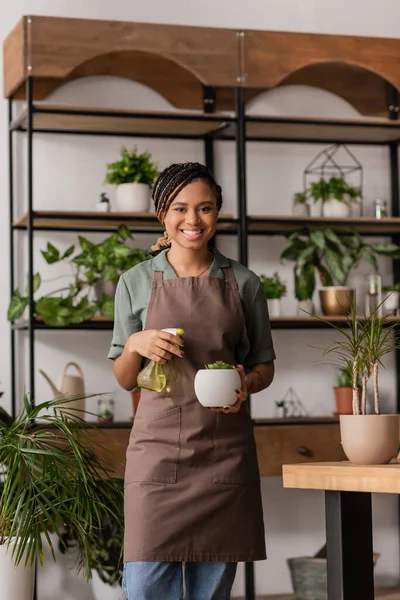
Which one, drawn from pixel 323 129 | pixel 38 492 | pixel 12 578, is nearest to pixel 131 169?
pixel 323 129

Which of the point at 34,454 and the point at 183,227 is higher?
the point at 183,227

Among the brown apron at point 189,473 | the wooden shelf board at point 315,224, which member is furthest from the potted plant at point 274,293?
the brown apron at point 189,473

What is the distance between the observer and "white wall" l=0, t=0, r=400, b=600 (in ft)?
14.9

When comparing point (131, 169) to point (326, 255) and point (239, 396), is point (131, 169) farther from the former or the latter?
point (239, 396)

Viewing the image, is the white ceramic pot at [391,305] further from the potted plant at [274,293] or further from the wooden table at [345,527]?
the wooden table at [345,527]

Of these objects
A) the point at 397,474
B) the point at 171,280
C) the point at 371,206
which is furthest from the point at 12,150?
the point at 397,474

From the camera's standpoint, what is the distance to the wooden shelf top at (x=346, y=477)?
1826 mm

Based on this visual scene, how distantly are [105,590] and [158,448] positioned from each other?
2.19 metres

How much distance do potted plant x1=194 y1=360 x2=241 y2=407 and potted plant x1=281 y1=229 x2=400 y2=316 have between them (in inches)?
95.1

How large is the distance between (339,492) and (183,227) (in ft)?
2.24

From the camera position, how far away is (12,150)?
4527mm

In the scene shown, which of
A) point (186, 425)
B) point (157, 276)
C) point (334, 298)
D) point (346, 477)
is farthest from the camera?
point (334, 298)

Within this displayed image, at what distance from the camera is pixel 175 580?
88.7 inches

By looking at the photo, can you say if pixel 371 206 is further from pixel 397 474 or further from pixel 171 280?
pixel 397 474
